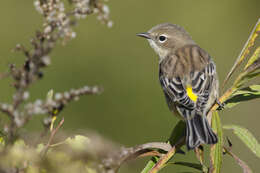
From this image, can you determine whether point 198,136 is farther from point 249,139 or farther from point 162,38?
point 162,38

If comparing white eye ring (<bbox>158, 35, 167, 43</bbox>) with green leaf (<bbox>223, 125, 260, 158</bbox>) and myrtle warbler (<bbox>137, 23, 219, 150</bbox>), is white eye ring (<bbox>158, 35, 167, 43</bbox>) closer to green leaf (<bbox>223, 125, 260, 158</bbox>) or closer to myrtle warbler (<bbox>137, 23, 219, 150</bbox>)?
myrtle warbler (<bbox>137, 23, 219, 150</bbox>)

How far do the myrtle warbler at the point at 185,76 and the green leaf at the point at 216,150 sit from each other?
12.7 inches

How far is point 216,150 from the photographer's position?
4.88 ft

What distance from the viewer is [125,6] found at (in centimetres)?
554

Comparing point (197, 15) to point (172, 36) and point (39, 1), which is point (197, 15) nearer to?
point (172, 36)

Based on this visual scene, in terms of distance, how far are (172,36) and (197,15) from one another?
2049mm

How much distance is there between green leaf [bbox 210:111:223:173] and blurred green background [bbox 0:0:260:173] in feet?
8.37

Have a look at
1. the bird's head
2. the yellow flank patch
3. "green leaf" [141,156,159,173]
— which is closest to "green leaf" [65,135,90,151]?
"green leaf" [141,156,159,173]

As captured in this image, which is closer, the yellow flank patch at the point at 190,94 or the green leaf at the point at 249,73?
the green leaf at the point at 249,73

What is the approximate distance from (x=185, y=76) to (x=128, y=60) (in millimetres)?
2051

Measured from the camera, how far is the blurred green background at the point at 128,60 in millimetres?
4555

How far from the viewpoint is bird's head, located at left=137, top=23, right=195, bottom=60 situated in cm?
375

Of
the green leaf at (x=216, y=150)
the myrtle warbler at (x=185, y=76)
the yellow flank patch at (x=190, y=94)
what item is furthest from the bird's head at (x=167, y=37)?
the green leaf at (x=216, y=150)

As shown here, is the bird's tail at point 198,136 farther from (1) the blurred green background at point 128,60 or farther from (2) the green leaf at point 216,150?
(1) the blurred green background at point 128,60
